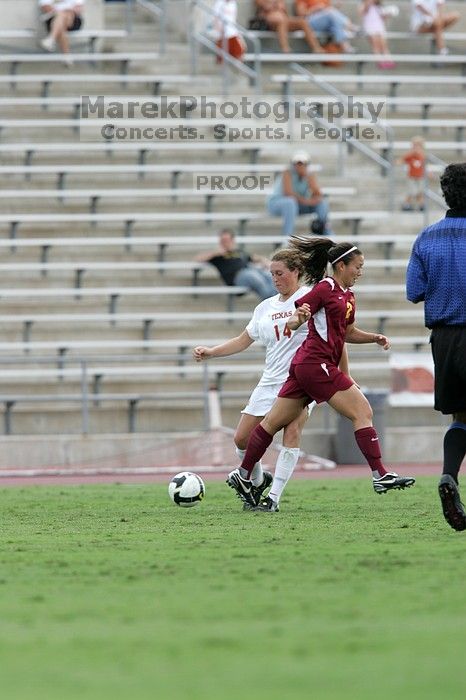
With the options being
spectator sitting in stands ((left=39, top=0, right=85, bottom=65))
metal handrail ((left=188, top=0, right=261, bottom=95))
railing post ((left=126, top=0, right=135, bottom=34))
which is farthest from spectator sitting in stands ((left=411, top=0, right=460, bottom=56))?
spectator sitting in stands ((left=39, top=0, right=85, bottom=65))

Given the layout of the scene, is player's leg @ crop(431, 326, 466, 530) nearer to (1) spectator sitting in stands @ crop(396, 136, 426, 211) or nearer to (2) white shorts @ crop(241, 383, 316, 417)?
(2) white shorts @ crop(241, 383, 316, 417)

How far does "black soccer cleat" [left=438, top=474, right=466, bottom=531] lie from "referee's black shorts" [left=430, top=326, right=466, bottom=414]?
20.4 inches

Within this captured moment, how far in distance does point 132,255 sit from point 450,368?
13415mm

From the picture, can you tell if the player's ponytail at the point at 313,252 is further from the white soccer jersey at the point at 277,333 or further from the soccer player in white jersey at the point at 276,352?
the white soccer jersey at the point at 277,333

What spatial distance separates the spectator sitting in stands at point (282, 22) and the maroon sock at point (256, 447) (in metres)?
17.0

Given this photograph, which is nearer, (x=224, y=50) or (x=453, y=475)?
(x=453, y=475)

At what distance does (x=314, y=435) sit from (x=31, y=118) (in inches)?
329

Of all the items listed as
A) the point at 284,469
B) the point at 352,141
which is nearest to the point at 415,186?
the point at 352,141

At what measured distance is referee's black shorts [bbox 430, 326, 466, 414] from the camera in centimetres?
880

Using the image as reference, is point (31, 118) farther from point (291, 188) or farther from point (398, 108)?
point (398, 108)

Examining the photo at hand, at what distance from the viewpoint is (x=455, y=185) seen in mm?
8969

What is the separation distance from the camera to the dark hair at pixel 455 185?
8938 mm

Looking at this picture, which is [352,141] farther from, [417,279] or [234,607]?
[234,607]

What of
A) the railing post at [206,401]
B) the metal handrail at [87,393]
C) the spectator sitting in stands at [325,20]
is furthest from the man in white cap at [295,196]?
the spectator sitting in stands at [325,20]
